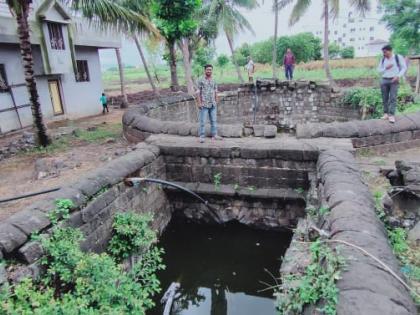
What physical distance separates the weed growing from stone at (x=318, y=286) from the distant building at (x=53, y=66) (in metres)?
11.9

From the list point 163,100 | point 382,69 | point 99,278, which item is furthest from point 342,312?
point 163,100

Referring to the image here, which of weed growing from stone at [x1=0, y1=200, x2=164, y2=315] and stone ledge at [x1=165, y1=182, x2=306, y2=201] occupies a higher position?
weed growing from stone at [x1=0, y1=200, x2=164, y2=315]

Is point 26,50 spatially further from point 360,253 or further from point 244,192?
point 360,253

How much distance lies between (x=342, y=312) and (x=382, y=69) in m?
6.02

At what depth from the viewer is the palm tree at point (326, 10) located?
663 inches

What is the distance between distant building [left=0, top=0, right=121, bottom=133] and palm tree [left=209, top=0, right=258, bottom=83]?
22.2 feet

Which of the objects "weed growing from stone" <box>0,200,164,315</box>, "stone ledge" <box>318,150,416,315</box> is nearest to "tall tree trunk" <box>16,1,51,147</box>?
"weed growing from stone" <box>0,200,164,315</box>

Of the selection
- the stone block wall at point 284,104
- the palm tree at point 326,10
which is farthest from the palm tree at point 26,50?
the palm tree at point 326,10

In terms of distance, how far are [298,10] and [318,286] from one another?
20.0 meters

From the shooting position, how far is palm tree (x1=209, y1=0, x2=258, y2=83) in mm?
19781

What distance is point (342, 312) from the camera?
7.22ft

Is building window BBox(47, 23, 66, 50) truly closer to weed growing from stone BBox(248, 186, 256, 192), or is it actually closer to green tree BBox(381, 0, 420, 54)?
weed growing from stone BBox(248, 186, 256, 192)

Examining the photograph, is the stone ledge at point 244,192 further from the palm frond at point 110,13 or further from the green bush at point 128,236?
the palm frond at point 110,13

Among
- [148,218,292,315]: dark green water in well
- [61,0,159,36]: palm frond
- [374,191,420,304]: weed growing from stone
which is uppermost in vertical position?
[61,0,159,36]: palm frond
